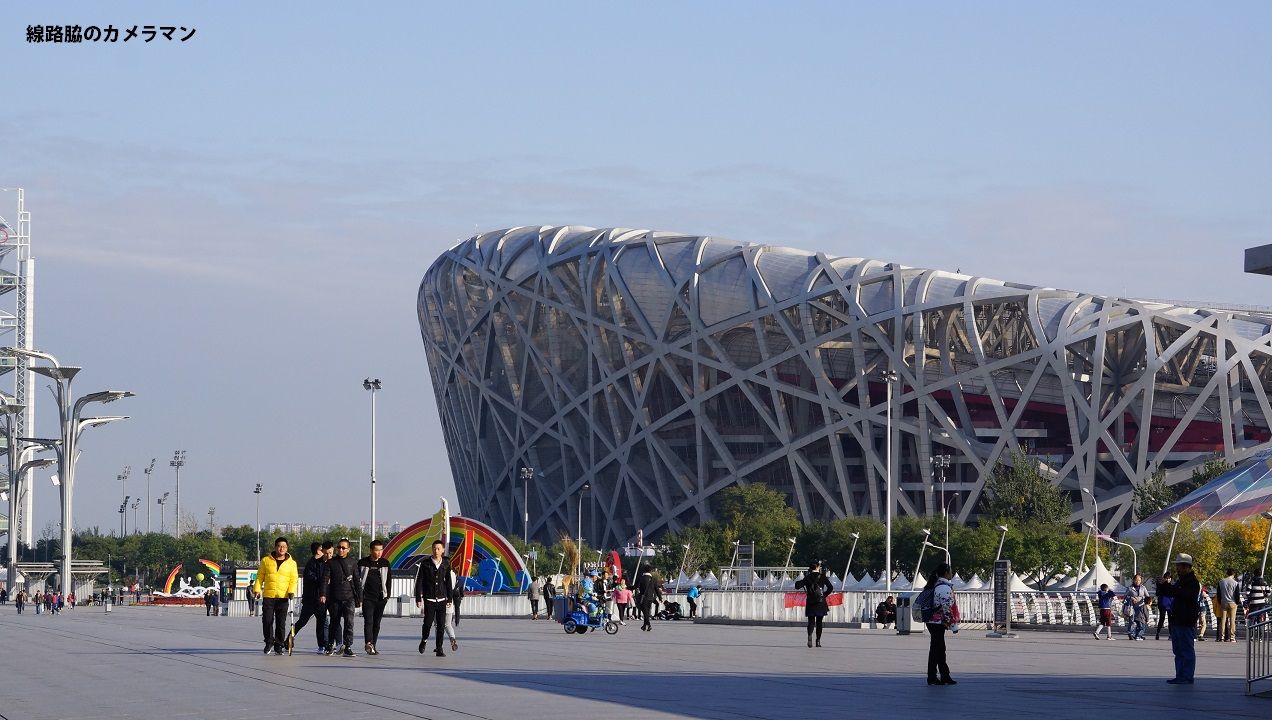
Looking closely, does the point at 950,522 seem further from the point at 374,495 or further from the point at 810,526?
the point at 374,495

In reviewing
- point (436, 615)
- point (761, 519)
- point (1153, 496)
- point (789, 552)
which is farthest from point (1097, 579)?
point (436, 615)

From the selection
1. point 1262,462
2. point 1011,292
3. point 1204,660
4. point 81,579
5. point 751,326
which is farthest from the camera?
point 81,579

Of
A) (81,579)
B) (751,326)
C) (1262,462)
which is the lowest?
(81,579)

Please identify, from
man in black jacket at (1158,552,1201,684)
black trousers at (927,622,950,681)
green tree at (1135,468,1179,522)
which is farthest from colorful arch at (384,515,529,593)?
black trousers at (927,622,950,681)

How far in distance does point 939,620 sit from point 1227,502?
142 ft

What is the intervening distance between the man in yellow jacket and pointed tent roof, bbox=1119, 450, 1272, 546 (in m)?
38.4

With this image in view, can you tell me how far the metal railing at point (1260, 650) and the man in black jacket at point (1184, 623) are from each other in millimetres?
850

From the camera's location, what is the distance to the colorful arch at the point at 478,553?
191 feet

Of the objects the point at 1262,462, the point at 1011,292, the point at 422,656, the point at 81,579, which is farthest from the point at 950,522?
the point at 422,656

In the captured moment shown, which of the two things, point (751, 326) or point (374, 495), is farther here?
point (751, 326)

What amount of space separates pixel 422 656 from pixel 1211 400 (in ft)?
229

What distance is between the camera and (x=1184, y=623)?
67.7 feet

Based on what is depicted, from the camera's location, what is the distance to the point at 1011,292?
8481 cm

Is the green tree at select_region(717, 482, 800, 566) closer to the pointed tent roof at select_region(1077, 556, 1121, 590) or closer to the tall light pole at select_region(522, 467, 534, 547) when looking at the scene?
the tall light pole at select_region(522, 467, 534, 547)
